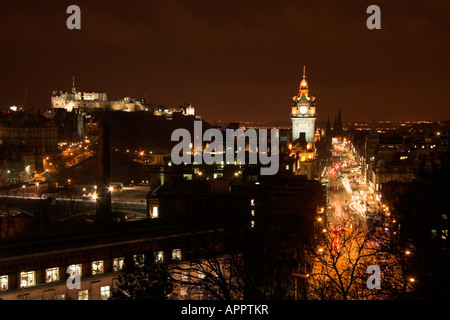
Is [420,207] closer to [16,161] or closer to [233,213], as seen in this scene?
[233,213]

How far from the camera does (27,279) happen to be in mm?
16406

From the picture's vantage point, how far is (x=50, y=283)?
1653 cm

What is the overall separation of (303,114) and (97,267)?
5886cm

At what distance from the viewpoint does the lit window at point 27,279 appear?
16344mm

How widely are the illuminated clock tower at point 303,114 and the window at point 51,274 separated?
57.6 metres

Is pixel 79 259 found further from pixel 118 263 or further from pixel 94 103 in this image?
pixel 94 103

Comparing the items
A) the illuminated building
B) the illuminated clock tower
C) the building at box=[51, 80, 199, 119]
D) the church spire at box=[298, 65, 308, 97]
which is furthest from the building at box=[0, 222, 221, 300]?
the building at box=[51, 80, 199, 119]

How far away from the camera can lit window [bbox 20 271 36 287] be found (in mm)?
16344

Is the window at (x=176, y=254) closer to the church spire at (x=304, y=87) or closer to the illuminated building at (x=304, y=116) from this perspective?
the illuminated building at (x=304, y=116)

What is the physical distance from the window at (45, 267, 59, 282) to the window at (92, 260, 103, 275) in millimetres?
1122

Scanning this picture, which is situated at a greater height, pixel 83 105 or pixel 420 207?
pixel 83 105

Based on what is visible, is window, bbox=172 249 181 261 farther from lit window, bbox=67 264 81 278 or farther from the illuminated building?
the illuminated building
